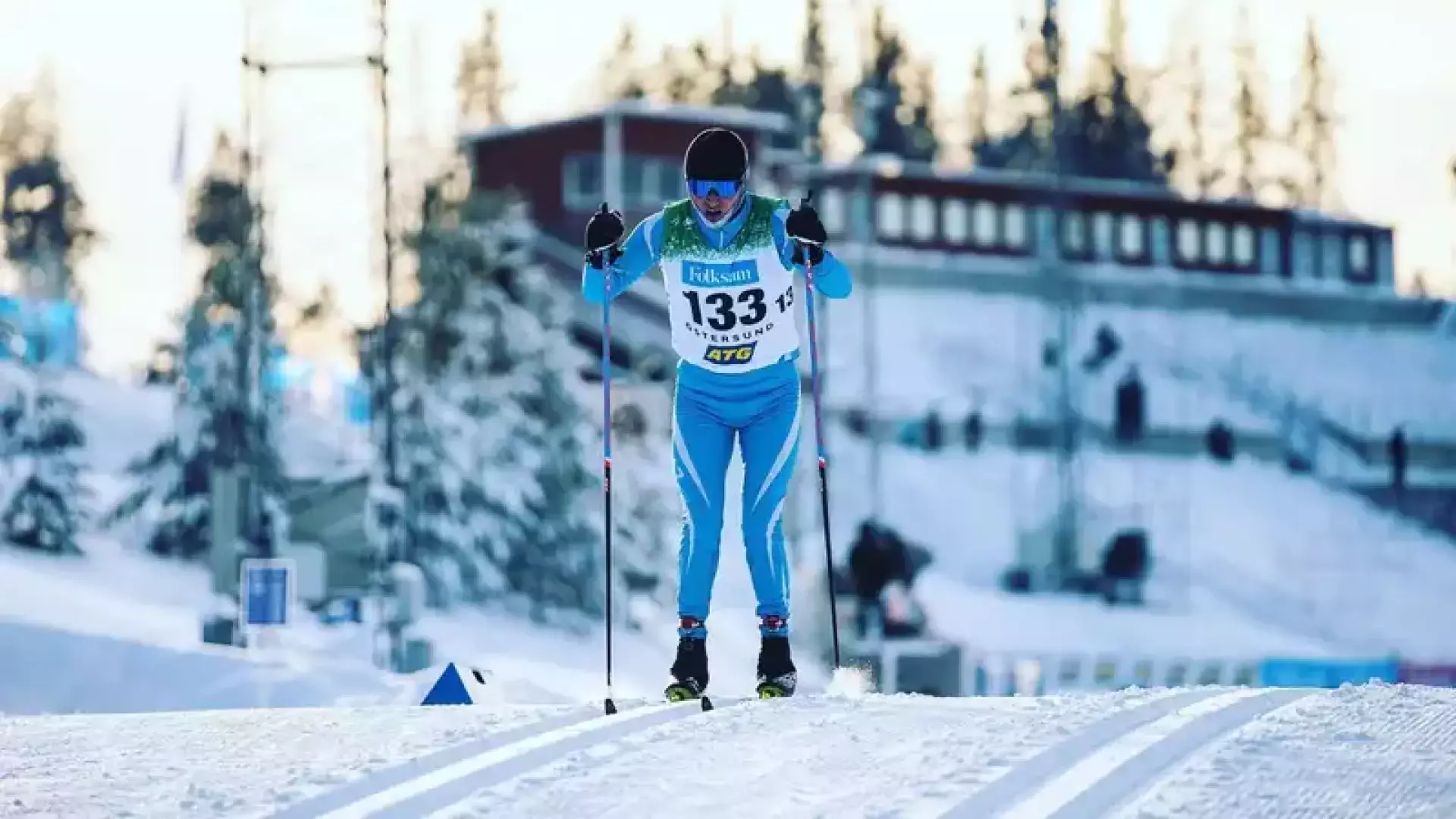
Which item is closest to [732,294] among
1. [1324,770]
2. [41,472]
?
[1324,770]

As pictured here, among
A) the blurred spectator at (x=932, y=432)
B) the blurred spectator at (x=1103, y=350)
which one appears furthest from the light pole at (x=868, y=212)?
the blurred spectator at (x=1103, y=350)

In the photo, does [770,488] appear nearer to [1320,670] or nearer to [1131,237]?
[1320,670]

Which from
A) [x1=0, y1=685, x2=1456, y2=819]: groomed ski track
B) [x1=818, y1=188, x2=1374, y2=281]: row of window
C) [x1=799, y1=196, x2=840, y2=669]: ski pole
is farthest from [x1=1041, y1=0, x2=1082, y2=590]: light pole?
[x1=0, y1=685, x2=1456, y2=819]: groomed ski track

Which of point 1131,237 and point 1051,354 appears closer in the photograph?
point 1051,354

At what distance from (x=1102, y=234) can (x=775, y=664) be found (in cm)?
6657

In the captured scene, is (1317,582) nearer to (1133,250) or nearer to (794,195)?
(794,195)

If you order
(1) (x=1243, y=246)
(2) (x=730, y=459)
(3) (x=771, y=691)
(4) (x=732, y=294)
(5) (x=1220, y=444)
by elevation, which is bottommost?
(3) (x=771, y=691)

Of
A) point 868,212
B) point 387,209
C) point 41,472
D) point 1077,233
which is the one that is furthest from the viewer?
point 1077,233

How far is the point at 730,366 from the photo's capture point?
9266 mm

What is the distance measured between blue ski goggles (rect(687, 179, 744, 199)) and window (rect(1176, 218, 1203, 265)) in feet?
224

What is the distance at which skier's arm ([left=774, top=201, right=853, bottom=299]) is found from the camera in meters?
9.13

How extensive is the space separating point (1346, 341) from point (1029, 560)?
29.3 m

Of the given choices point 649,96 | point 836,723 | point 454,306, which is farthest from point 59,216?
point 836,723

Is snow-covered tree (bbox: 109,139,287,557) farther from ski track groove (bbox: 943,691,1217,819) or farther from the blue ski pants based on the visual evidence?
ski track groove (bbox: 943,691,1217,819)
